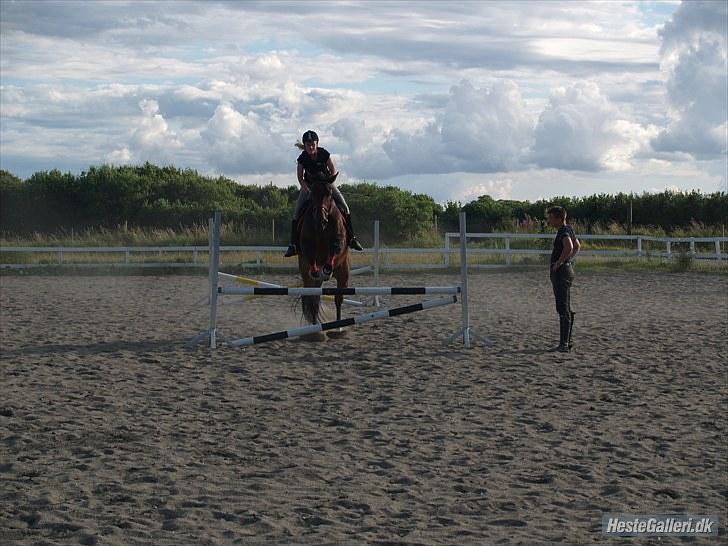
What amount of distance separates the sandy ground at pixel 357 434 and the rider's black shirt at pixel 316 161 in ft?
7.10

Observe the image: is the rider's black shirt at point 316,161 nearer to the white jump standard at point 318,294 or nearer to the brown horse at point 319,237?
the brown horse at point 319,237

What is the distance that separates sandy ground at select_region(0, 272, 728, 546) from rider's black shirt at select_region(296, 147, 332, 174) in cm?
217

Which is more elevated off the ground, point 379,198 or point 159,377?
point 379,198

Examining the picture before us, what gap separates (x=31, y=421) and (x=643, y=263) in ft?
73.7

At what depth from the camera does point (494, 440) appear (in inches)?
285

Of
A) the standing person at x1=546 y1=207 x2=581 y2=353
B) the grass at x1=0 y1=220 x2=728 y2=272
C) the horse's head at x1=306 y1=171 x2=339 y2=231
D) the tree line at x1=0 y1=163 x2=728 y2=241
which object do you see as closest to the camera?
the horse's head at x1=306 y1=171 x2=339 y2=231

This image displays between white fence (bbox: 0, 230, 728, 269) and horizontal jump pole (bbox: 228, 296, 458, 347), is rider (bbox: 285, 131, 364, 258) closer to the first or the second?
horizontal jump pole (bbox: 228, 296, 458, 347)

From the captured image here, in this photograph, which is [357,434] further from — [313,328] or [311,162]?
[311,162]

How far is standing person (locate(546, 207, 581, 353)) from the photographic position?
1194cm

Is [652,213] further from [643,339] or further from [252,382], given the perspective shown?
[252,382]

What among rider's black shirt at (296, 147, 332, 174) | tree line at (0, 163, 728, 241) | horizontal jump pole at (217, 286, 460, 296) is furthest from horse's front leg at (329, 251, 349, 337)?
tree line at (0, 163, 728, 241)

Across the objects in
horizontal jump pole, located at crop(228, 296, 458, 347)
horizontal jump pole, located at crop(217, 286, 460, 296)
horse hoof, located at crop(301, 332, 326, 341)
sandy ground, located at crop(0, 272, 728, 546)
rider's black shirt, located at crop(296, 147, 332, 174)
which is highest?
rider's black shirt, located at crop(296, 147, 332, 174)

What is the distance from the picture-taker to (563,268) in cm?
1209

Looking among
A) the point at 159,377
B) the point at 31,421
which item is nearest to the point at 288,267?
the point at 159,377
